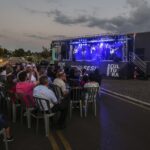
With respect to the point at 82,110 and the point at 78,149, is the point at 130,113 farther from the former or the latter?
the point at 78,149

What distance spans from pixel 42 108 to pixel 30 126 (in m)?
0.85

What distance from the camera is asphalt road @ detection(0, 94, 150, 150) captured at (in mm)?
8070

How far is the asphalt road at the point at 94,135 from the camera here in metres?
8.07

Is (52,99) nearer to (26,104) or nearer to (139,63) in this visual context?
(26,104)

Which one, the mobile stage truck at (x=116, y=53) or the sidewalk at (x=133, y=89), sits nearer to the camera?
the sidewalk at (x=133, y=89)

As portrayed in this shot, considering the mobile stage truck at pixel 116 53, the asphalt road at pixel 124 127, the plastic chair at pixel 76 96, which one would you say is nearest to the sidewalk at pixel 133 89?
the asphalt road at pixel 124 127

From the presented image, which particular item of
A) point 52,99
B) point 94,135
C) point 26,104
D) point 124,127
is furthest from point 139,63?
point 94,135

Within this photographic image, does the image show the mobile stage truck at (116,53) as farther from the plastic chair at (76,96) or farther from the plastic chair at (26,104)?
the plastic chair at (26,104)

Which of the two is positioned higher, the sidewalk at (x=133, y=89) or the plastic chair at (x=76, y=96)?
the plastic chair at (x=76, y=96)

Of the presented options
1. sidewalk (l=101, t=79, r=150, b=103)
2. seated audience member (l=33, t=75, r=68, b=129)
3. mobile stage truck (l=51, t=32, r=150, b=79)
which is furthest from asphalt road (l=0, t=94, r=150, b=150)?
mobile stage truck (l=51, t=32, r=150, b=79)

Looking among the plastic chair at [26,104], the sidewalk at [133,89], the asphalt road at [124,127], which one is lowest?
the sidewalk at [133,89]

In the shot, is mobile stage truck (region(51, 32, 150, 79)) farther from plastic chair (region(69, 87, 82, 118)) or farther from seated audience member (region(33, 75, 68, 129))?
seated audience member (region(33, 75, 68, 129))

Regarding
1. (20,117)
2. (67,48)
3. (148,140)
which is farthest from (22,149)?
(67,48)

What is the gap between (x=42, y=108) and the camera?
9648mm
